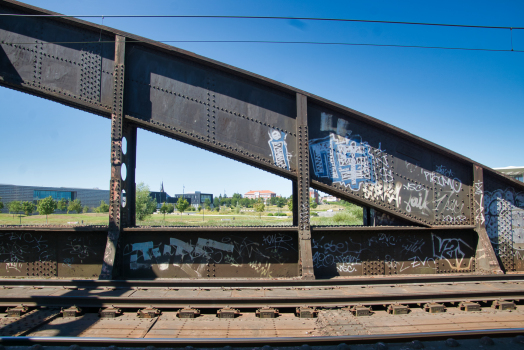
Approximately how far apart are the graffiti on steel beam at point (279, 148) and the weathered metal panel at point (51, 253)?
493 centimetres

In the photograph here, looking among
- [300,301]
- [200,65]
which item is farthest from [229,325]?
[200,65]

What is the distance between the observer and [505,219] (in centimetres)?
793

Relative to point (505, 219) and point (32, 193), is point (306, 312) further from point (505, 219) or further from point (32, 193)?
point (32, 193)

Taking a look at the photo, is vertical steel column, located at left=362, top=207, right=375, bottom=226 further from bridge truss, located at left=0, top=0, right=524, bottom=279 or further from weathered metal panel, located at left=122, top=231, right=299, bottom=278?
weathered metal panel, located at left=122, top=231, right=299, bottom=278

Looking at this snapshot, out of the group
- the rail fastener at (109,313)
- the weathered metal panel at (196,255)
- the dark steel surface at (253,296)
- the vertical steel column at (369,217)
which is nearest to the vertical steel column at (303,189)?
the dark steel surface at (253,296)

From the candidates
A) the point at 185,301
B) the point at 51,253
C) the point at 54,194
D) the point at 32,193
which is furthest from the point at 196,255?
the point at 32,193

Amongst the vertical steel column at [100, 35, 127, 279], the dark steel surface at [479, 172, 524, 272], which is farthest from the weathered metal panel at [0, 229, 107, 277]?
the dark steel surface at [479, 172, 524, 272]

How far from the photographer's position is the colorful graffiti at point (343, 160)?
761cm

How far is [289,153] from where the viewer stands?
7.56 meters

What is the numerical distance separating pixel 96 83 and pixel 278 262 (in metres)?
6.82

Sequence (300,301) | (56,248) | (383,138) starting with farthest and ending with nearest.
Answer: (383,138) → (56,248) → (300,301)

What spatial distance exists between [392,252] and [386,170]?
7.47 feet

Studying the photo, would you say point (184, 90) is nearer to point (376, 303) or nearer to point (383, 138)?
point (383, 138)

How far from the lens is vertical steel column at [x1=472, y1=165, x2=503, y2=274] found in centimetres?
749
